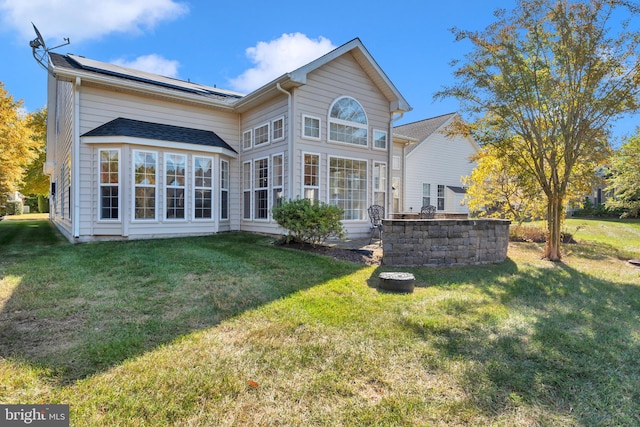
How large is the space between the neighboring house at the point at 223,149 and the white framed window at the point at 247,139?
1.3 inches

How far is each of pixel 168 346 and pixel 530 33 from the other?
868 cm

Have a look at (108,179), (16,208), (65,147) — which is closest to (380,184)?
(108,179)

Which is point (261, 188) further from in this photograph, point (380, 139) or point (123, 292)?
point (123, 292)

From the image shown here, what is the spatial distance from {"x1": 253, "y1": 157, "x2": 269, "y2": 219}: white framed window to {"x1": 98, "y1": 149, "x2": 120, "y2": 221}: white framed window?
149 inches

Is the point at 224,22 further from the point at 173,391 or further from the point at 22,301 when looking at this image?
the point at 173,391

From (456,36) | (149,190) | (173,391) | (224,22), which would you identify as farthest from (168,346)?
(224,22)

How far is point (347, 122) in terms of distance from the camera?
1030 centimetres

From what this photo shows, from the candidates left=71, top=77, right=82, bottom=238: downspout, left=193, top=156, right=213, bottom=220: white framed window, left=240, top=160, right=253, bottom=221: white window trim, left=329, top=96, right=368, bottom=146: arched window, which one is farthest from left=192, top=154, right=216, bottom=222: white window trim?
left=329, top=96, right=368, bottom=146: arched window

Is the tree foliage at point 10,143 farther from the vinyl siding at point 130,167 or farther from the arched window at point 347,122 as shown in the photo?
the arched window at point 347,122

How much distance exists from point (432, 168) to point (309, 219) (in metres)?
12.3

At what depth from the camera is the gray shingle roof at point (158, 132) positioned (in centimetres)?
883

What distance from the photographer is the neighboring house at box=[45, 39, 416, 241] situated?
886 cm

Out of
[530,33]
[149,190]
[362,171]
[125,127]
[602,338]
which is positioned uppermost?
[530,33]

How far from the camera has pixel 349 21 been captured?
10703 mm
